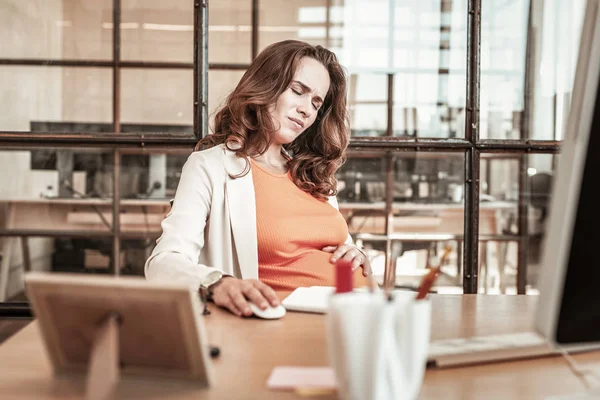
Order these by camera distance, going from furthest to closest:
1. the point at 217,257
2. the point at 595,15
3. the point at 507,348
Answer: the point at 217,257 → the point at 507,348 → the point at 595,15

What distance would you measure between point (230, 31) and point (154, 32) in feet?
1.50

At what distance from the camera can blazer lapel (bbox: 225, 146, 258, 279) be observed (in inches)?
71.3

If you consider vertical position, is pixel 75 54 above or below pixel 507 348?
above

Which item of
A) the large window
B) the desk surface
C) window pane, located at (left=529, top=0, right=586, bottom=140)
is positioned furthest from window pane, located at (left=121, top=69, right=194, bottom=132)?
the desk surface

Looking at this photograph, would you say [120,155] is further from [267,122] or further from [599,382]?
[599,382]

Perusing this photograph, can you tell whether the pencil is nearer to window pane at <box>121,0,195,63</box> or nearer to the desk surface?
the desk surface

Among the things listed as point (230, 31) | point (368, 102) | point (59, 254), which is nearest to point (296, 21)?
point (230, 31)

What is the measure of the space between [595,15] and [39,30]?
241 centimetres

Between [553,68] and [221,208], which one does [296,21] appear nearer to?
[553,68]

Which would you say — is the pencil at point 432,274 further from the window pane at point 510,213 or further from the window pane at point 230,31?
the window pane at point 230,31

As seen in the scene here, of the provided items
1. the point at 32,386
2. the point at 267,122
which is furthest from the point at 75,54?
the point at 32,386

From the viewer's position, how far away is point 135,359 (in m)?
0.78

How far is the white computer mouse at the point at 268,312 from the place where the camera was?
116cm

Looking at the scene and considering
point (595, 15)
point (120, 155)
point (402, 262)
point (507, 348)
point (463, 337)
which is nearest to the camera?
point (595, 15)
